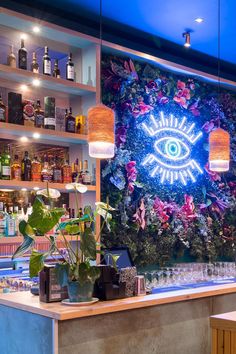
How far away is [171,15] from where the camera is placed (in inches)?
178

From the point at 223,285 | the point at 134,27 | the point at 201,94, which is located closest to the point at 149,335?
the point at 223,285

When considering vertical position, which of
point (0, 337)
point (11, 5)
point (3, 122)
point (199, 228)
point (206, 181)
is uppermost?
point (11, 5)

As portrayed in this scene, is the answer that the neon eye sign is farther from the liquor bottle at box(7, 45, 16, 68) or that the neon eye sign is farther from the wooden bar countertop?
the wooden bar countertop

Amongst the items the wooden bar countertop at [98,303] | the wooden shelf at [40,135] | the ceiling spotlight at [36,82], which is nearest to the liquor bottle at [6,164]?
the wooden shelf at [40,135]

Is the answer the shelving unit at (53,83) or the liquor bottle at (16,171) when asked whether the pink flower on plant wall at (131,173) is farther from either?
the liquor bottle at (16,171)

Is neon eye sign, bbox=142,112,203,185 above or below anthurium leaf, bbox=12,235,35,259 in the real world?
above

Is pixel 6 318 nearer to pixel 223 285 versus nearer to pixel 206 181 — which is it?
pixel 223 285

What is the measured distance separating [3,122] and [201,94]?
9.54ft

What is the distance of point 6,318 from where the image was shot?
3.05 metres

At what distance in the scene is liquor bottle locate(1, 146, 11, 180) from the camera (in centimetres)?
403

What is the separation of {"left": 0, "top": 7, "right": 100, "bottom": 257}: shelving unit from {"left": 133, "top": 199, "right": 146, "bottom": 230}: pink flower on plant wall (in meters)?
0.69

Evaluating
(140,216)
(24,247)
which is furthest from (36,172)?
(24,247)

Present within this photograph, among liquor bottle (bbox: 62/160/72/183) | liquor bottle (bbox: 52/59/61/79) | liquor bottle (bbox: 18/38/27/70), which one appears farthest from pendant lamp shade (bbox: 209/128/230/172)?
liquor bottle (bbox: 18/38/27/70)

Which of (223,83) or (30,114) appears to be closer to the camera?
(30,114)
